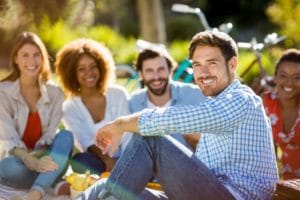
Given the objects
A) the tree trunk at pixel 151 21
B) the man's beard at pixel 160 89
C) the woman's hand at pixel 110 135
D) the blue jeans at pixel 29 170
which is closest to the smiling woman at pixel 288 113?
the man's beard at pixel 160 89

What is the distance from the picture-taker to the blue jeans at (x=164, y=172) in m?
2.91

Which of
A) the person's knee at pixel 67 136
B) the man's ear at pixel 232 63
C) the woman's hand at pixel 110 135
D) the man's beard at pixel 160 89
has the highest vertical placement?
the man's ear at pixel 232 63

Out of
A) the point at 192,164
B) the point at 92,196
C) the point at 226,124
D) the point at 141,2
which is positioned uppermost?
the point at 141,2

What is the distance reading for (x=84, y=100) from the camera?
4930mm

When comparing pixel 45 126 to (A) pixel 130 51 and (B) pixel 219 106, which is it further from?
(A) pixel 130 51

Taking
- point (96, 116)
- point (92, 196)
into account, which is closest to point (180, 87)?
point (96, 116)

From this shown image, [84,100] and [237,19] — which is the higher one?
[237,19]

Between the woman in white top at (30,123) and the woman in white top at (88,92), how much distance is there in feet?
0.40

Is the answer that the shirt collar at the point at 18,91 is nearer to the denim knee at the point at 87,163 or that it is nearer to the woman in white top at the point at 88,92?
the woman in white top at the point at 88,92

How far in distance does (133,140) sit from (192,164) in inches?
10.9

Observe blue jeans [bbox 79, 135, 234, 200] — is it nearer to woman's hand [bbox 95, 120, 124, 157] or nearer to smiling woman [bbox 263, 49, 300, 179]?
woman's hand [bbox 95, 120, 124, 157]

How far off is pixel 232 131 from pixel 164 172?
340mm

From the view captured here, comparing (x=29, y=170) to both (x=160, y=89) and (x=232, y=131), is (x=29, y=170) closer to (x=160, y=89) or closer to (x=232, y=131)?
(x=160, y=89)

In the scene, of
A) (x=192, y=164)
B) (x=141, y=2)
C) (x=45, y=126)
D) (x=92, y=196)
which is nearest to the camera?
(x=192, y=164)
